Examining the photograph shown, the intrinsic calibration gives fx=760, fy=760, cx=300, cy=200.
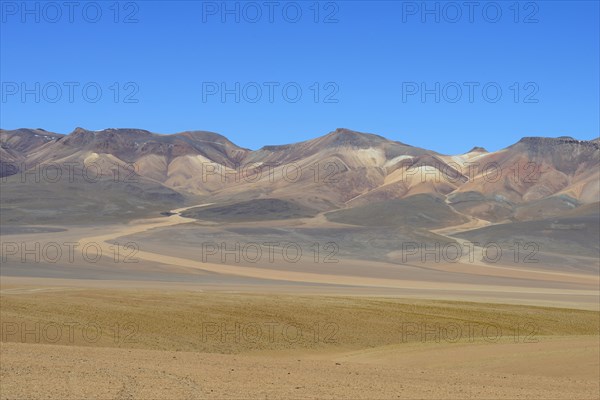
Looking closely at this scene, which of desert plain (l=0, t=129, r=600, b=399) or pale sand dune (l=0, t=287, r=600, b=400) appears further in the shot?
desert plain (l=0, t=129, r=600, b=399)

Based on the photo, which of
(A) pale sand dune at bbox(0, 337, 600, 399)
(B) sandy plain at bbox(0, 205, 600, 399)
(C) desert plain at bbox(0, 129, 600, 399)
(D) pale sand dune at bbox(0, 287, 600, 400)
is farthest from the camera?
(C) desert plain at bbox(0, 129, 600, 399)

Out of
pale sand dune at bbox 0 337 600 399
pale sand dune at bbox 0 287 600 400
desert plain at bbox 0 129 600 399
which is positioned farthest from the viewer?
desert plain at bbox 0 129 600 399

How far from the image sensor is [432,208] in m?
139

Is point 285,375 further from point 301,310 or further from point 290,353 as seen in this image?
point 301,310

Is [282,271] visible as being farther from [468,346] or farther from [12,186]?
[12,186]

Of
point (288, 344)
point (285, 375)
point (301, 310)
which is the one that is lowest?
point (288, 344)

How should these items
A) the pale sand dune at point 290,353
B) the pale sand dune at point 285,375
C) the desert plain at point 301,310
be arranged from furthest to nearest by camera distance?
the desert plain at point 301,310
the pale sand dune at point 290,353
the pale sand dune at point 285,375

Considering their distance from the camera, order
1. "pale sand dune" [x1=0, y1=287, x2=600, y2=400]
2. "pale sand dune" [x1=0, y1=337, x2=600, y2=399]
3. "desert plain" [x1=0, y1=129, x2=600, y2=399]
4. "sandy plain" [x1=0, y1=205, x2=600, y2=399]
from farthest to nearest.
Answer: "desert plain" [x1=0, y1=129, x2=600, y2=399] < "sandy plain" [x1=0, y1=205, x2=600, y2=399] < "pale sand dune" [x1=0, y1=287, x2=600, y2=400] < "pale sand dune" [x1=0, y1=337, x2=600, y2=399]

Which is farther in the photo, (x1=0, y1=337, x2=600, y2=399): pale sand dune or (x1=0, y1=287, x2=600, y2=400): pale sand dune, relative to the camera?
(x1=0, y1=287, x2=600, y2=400): pale sand dune

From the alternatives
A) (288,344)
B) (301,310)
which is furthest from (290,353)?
(301,310)

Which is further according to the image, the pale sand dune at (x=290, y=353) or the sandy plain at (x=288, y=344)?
the sandy plain at (x=288, y=344)

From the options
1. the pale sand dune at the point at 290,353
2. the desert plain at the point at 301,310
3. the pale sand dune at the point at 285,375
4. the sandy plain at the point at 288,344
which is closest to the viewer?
the pale sand dune at the point at 285,375

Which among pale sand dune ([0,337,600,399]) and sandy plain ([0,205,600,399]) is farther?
sandy plain ([0,205,600,399])

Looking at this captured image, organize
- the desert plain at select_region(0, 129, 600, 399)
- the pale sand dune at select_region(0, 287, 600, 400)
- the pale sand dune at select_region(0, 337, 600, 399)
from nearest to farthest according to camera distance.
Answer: the pale sand dune at select_region(0, 337, 600, 399) → the pale sand dune at select_region(0, 287, 600, 400) → the desert plain at select_region(0, 129, 600, 399)
